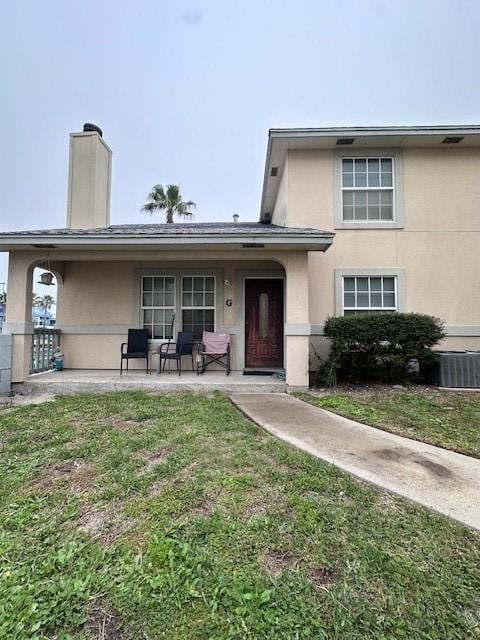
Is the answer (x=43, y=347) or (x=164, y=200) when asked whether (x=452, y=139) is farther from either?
(x=164, y=200)

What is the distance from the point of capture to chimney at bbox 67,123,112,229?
8.06m

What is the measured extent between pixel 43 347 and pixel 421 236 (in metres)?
8.71

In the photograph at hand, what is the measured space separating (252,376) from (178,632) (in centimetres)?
553

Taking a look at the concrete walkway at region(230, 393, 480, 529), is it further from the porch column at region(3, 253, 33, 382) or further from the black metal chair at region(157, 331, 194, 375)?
the porch column at region(3, 253, 33, 382)

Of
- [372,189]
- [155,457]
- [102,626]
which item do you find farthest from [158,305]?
[102,626]

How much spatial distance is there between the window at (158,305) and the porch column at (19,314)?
2361mm

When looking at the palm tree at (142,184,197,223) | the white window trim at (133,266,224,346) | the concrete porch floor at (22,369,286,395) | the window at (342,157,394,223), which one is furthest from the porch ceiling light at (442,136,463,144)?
the palm tree at (142,184,197,223)

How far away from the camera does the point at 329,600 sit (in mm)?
1529

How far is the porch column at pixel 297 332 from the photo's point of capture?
6.02m

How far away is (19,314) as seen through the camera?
20.6 feet

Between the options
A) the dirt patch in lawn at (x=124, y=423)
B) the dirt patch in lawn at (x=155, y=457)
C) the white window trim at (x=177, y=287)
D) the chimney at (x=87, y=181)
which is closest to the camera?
the dirt patch in lawn at (x=155, y=457)

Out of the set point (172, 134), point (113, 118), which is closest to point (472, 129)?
point (113, 118)

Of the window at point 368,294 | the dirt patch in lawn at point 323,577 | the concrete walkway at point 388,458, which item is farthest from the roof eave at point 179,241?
the dirt patch in lawn at point 323,577

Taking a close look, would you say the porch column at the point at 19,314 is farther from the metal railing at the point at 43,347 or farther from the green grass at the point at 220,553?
the green grass at the point at 220,553
